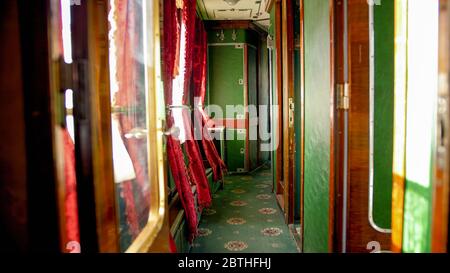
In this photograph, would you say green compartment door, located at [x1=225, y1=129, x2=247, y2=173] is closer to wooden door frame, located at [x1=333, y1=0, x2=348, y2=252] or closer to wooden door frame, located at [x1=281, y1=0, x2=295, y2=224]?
wooden door frame, located at [x1=281, y1=0, x2=295, y2=224]

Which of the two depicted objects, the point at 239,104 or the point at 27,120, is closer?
the point at 27,120

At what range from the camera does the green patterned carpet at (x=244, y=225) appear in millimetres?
2895

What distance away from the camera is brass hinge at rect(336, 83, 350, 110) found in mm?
1593

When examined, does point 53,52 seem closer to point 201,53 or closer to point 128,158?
point 128,158

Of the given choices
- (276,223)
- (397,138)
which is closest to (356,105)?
(397,138)

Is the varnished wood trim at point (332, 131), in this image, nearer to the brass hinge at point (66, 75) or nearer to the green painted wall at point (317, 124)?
the green painted wall at point (317, 124)

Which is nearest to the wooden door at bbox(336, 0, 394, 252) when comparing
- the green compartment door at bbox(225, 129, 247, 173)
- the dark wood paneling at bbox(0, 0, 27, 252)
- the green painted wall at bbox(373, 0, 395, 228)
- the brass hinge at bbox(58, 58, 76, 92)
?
the green painted wall at bbox(373, 0, 395, 228)

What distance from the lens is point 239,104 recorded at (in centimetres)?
622

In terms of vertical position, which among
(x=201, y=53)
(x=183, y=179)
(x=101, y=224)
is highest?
(x=201, y=53)

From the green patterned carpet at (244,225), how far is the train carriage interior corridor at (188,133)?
22mm

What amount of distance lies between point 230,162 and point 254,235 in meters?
3.12

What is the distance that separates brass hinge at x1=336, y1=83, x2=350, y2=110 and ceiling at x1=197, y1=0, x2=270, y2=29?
378cm

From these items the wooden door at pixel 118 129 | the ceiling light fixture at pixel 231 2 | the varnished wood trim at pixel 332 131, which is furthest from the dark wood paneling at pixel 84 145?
the ceiling light fixture at pixel 231 2

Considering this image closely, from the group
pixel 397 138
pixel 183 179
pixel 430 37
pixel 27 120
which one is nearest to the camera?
pixel 27 120
